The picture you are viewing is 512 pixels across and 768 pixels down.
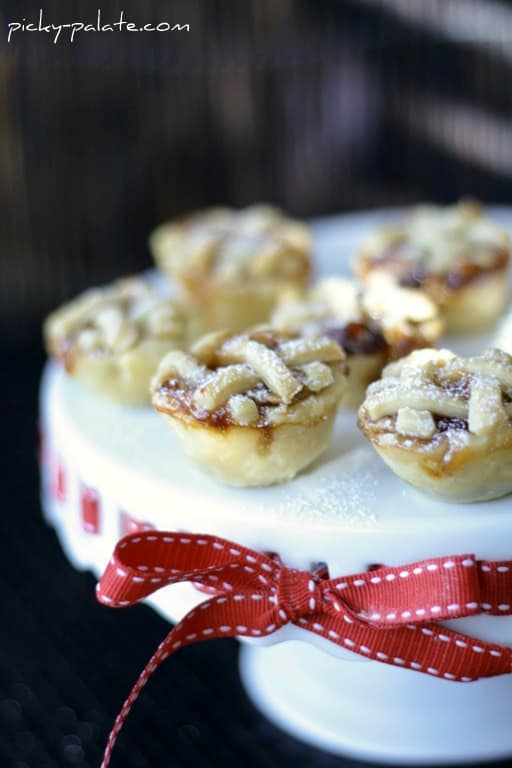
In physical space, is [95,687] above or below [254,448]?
below

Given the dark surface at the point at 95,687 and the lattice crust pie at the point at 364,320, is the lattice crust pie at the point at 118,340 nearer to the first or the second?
the lattice crust pie at the point at 364,320

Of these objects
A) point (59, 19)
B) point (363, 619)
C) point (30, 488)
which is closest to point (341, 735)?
point (363, 619)

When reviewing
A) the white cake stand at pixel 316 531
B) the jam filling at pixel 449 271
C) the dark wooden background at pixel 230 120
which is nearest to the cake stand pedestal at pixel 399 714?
the white cake stand at pixel 316 531

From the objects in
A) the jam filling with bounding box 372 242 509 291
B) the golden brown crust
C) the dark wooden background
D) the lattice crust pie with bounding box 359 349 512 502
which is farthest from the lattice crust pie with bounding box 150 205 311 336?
the dark wooden background

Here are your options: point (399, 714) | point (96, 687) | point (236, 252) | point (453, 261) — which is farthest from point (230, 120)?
point (399, 714)

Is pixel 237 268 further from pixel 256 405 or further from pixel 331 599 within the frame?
pixel 331 599

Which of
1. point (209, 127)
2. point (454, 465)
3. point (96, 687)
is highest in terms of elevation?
point (209, 127)

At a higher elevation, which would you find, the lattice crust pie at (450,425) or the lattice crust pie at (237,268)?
the lattice crust pie at (237,268)
